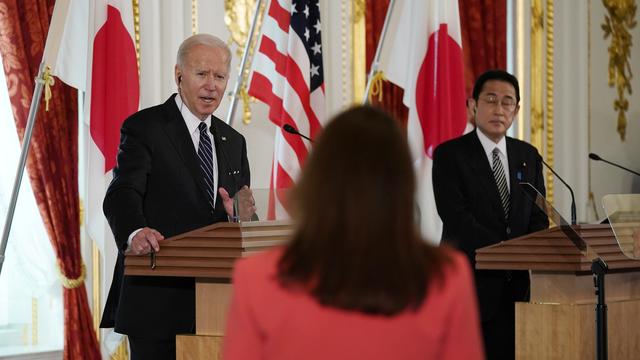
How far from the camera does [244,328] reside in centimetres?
152

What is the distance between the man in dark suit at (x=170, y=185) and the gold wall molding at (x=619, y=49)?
569cm

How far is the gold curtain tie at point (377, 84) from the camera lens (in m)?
6.33

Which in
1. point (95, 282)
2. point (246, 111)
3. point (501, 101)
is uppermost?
point (246, 111)

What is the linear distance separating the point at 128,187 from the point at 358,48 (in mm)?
3686

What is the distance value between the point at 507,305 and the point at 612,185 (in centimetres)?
463

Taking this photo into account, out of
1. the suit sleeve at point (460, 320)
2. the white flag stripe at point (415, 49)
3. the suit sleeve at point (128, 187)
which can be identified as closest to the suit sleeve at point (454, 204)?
the suit sleeve at point (128, 187)

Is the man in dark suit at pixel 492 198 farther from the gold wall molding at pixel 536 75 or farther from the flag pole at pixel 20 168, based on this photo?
the gold wall molding at pixel 536 75

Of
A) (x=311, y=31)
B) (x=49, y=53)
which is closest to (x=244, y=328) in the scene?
(x=49, y=53)

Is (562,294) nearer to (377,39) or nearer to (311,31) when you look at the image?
(311,31)

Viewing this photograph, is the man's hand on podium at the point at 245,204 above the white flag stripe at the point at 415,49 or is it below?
below

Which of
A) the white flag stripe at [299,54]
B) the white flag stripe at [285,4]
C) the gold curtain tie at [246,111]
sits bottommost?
the gold curtain tie at [246,111]

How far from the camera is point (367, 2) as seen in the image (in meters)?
6.71

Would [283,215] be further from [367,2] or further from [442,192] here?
[367,2]

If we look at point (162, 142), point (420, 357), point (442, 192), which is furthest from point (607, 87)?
point (420, 357)
